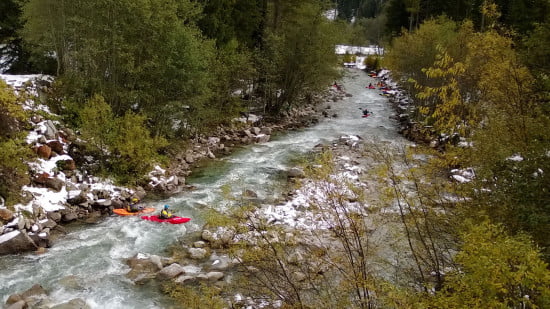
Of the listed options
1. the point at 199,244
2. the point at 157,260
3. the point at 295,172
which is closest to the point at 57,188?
the point at 157,260

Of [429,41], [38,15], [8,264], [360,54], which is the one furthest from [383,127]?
[360,54]

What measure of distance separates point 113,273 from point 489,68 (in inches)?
481

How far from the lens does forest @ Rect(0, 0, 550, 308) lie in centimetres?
595

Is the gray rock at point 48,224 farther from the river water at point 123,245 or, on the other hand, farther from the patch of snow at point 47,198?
the patch of snow at point 47,198

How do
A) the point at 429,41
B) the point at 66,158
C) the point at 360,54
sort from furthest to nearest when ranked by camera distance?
the point at 360,54, the point at 429,41, the point at 66,158

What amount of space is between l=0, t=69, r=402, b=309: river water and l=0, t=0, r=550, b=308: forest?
2.57m

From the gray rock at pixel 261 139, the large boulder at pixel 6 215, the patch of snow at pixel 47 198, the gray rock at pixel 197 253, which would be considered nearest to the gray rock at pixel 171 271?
the gray rock at pixel 197 253

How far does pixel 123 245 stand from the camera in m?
12.0

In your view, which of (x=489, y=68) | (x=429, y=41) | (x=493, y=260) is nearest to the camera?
(x=493, y=260)

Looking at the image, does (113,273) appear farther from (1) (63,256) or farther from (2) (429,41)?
(2) (429,41)

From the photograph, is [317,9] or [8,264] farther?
[317,9]

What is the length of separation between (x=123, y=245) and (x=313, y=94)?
93.5 ft

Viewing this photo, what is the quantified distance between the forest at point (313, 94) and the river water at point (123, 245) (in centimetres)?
257

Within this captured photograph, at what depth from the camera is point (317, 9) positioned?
27141 mm
